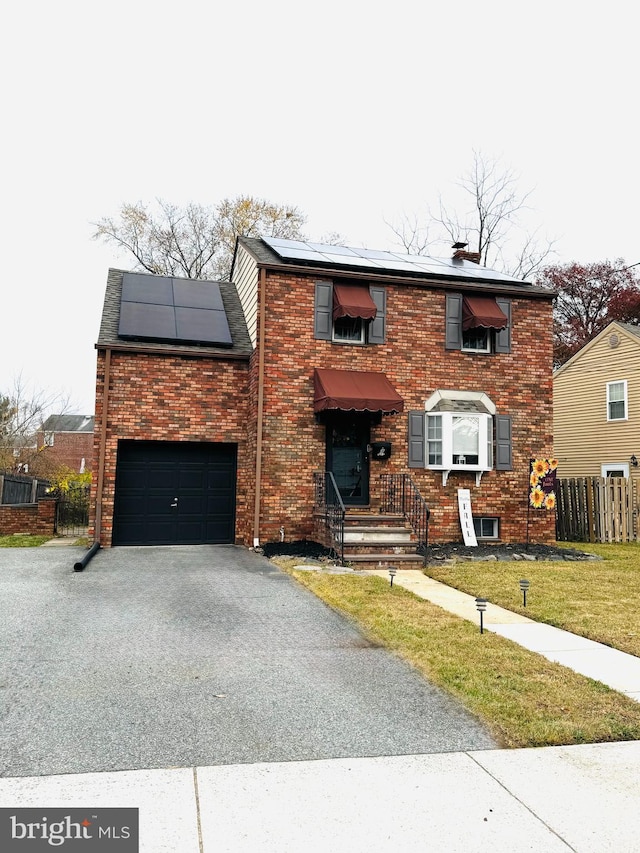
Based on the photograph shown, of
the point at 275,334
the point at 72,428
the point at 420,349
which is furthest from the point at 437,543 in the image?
the point at 72,428

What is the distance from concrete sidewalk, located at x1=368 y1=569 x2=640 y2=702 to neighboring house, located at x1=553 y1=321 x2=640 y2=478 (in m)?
15.0

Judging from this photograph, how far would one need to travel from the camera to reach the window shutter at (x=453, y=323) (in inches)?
594

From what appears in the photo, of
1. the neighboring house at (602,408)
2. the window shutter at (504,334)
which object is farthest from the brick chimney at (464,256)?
the neighboring house at (602,408)

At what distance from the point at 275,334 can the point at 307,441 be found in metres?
2.33

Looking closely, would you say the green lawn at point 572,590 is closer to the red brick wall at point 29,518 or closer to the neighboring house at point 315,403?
the neighboring house at point 315,403

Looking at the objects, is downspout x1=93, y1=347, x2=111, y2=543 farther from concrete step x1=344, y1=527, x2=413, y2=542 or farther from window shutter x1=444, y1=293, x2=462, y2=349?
window shutter x1=444, y1=293, x2=462, y2=349

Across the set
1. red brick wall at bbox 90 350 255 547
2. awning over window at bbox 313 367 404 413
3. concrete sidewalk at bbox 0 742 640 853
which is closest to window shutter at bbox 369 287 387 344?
awning over window at bbox 313 367 404 413

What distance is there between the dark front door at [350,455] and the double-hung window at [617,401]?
12208 mm

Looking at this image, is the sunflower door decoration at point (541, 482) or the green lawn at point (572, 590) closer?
the green lawn at point (572, 590)

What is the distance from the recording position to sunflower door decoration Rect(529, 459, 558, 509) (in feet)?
49.3

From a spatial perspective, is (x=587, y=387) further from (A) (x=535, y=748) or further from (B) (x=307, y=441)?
(A) (x=535, y=748)

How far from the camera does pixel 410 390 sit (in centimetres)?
1465

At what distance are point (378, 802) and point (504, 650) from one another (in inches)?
Answer: 129

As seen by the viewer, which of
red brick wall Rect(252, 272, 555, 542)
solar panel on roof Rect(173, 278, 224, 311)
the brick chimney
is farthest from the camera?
the brick chimney
